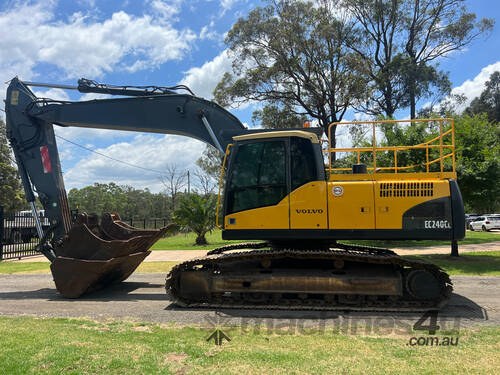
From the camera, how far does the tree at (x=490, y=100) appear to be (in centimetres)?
5646

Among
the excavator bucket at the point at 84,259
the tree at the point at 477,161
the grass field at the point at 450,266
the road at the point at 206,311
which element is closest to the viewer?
the road at the point at 206,311

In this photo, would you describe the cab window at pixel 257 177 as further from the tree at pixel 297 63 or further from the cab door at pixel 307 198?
the tree at pixel 297 63

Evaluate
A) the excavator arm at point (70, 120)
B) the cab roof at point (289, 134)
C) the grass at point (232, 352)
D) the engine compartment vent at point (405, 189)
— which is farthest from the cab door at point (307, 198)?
the excavator arm at point (70, 120)

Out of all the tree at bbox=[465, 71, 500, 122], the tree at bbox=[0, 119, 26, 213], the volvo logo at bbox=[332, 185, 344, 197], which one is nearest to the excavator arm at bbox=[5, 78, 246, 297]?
the volvo logo at bbox=[332, 185, 344, 197]

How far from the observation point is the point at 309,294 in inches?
268

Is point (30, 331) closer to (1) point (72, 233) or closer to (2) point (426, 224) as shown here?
(1) point (72, 233)

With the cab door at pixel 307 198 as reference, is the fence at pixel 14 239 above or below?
below

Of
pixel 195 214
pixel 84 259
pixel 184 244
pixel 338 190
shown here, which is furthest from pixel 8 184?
pixel 338 190

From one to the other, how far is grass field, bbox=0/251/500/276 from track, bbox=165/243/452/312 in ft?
17.1

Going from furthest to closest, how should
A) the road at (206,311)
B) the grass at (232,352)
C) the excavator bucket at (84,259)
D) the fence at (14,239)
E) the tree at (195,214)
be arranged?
the tree at (195,214) → the fence at (14,239) → the excavator bucket at (84,259) → the road at (206,311) → the grass at (232,352)

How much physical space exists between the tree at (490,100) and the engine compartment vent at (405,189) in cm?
5918

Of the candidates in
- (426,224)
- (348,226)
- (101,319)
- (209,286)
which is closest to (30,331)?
(101,319)

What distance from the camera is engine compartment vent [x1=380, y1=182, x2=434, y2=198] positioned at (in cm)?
632

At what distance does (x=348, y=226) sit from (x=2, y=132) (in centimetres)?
4095
